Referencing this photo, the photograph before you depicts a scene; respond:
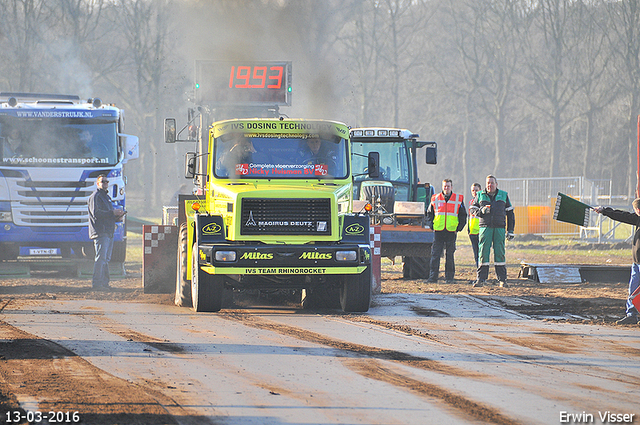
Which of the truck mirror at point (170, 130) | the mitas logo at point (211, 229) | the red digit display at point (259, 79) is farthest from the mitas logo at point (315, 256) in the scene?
the red digit display at point (259, 79)

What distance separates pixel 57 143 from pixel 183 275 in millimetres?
6796

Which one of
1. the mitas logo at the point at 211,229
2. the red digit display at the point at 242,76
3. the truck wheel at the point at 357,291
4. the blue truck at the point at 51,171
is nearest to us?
the mitas logo at the point at 211,229

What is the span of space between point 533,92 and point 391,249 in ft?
130

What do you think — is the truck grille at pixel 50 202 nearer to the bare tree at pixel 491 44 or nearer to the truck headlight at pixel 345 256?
the truck headlight at pixel 345 256

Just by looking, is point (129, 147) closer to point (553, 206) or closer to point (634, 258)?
point (634, 258)

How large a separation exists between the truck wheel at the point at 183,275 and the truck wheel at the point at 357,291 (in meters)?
2.26

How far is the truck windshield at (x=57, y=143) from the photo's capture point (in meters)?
16.9

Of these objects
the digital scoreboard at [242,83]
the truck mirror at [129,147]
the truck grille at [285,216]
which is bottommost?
the truck grille at [285,216]

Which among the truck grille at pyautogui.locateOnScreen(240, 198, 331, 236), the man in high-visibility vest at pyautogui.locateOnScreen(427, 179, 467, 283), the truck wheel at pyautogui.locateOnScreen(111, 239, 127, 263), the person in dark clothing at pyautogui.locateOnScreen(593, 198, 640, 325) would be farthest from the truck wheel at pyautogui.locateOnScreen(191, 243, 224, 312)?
the truck wheel at pyautogui.locateOnScreen(111, 239, 127, 263)

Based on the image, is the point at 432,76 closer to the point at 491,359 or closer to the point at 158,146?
the point at 158,146

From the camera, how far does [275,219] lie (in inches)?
415

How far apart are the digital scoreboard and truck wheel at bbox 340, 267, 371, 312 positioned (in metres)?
9.25

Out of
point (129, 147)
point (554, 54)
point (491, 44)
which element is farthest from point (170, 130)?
point (491, 44)

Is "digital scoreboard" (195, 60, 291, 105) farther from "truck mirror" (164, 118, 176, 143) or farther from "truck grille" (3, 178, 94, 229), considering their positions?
"truck mirror" (164, 118, 176, 143)
